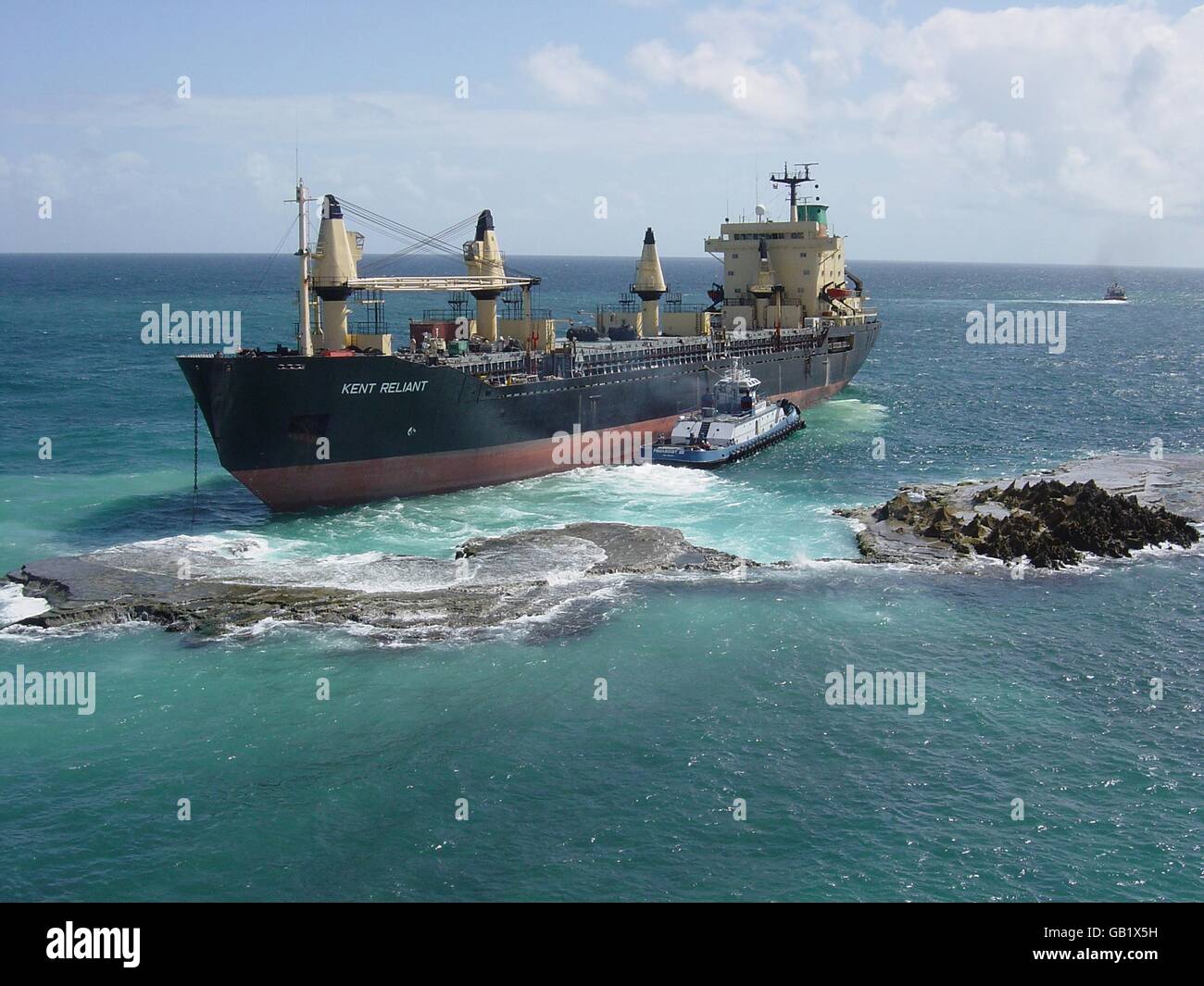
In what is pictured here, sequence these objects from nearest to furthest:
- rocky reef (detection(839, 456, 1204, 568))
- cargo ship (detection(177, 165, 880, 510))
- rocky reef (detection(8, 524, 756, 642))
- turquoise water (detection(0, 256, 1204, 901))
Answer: turquoise water (detection(0, 256, 1204, 901)), rocky reef (detection(8, 524, 756, 642)), rocky reef (detection(839, 456, 1204, 568)), cargo ship (detection(177, 165, 880, 510))

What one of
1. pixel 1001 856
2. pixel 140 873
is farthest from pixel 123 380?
pixel 1001 856

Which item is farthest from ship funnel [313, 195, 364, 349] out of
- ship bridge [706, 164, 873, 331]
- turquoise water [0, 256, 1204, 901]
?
ship bridge [706, 164, 873, 331]

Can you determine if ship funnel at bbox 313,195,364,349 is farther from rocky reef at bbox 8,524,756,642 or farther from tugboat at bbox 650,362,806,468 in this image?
tugboat at bbox 650,362,806,468

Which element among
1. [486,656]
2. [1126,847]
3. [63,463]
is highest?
[63,463]

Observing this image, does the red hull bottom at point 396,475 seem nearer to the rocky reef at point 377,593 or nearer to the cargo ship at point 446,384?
the cargo ship at point 446,384

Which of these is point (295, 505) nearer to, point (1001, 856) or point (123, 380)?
point (1001, 856)

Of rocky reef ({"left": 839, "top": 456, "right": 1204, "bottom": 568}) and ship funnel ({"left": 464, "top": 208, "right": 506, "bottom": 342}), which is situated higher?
ship funnel ({"left": 464, "top": 208, "right": 506, "bottom": 342})
